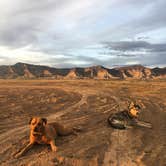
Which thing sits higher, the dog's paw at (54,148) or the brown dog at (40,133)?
the brown dog at (40,133)

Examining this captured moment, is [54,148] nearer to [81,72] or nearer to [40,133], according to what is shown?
[40,133]

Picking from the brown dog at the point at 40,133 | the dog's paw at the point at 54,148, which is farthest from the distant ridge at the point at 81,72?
the dog's paw at the point at 54,148

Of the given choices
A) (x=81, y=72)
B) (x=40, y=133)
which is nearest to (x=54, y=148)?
(x=40, y=133)

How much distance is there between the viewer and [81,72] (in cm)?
12488

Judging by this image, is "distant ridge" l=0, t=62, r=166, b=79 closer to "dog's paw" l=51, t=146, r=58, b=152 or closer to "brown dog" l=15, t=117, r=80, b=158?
"brown dog" l=15, t=117, r=80, b=158

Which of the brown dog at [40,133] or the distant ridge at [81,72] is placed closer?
the brown dog at [40,133]

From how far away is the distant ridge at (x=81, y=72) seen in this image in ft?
394

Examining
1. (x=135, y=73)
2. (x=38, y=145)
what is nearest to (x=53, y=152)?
(x=38, y=145)

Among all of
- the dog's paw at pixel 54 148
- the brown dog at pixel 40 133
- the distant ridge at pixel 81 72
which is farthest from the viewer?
the distant ridge at pixel 81 72

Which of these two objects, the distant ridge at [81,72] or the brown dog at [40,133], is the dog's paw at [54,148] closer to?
the brown dog at [40,133]

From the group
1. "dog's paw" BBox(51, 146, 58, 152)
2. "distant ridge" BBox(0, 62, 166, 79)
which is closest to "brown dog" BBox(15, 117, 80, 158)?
"dog's paw" BBox(51, 146, 58, 152)

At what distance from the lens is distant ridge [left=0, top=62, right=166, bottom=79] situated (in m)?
120

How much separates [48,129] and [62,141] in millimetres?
983

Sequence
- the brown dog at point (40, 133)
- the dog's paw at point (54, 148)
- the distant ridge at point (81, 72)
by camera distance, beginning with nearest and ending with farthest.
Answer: the brown dog at point (40, 133)
the dog's paw at point (54, 148)
the distant ridge at point (81, 72)
